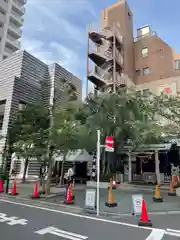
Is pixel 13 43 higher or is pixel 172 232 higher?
pixel 13 43

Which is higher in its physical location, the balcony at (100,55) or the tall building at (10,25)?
the tall building at (10,25)

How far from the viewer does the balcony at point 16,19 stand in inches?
2162

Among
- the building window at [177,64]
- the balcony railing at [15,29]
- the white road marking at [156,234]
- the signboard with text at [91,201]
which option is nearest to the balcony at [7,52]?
the balcony railing at [15,29]

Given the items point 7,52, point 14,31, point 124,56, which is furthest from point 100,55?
point 14,31

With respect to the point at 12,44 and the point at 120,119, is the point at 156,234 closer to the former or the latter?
the point at 120,119

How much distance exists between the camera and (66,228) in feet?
20.9

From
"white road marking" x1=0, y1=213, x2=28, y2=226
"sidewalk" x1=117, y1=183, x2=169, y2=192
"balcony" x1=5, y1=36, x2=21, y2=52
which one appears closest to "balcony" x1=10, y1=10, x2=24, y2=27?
"balcony" x1=5, y1=36, x2=21, y2=52

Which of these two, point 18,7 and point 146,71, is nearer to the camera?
point 146,71

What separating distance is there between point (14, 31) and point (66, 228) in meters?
58.4

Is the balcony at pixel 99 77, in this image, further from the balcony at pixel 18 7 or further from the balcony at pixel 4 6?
the balcony at pixel 18 7

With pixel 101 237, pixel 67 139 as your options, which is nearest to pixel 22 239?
pixel 101 237

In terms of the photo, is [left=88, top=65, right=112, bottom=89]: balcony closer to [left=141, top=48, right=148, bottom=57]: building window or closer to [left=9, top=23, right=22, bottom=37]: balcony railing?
[left=141, top=48, right=148, bottom=57]: building window

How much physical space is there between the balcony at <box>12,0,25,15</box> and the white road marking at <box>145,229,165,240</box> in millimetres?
64575

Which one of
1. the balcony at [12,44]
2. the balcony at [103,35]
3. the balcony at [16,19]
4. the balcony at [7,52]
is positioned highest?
the balcony at [16,19]
